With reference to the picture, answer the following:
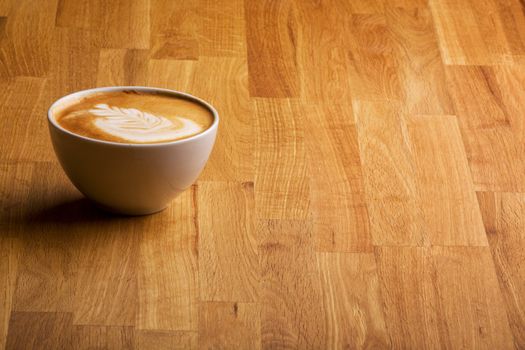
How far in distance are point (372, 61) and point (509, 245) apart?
0.62 metres

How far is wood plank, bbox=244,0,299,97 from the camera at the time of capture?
1.76 meters

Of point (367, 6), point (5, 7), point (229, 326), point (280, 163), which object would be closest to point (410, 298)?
point (229, 326)

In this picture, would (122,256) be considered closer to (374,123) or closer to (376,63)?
(374,123)

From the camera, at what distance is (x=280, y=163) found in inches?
61.0

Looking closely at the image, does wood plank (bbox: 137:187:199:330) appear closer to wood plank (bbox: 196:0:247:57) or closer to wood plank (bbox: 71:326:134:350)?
wood plank (bbox: 71:326:134:350)

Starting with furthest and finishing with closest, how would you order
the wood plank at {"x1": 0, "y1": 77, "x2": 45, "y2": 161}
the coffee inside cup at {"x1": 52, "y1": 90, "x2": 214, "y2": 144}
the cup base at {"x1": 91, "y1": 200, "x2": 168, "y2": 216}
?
the wood plank at {"x1": 0, "y1": 77, "x2": 45, "y2": 161}
the cup base at {"x1": 91, "y1": 200, "x2": 168, "y2": 216}
the coffee inside cup at {"x1": 52, "y1": 90, "x2": 214, "y2": 144}

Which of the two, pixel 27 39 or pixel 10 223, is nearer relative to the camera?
pixel 10 223

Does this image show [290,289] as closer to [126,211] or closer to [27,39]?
[126,211]

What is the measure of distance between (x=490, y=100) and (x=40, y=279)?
3.39ft

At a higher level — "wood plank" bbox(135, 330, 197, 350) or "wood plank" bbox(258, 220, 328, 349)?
"wood plank" bbox(135, 330, 197, 350)

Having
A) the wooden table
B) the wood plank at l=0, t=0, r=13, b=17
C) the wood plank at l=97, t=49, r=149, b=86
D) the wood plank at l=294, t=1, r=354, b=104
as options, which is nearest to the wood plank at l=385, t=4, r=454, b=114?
the wooden table

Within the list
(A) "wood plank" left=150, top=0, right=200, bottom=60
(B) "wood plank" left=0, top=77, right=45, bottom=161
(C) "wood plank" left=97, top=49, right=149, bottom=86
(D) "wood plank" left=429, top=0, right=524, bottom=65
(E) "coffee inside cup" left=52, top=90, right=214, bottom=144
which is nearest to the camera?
(E) "coffee inside cup" left=52, top=90, right=214, bottom=144

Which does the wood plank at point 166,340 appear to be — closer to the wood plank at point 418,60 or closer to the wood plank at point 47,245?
the wood plank at point 47,245

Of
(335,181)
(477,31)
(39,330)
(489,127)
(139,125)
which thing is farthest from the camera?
(477,31)
